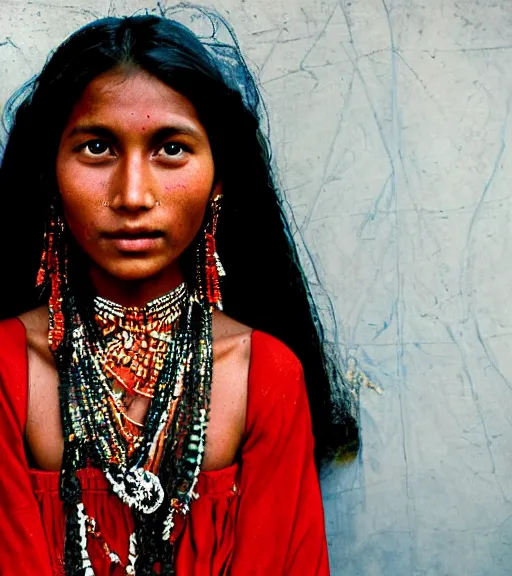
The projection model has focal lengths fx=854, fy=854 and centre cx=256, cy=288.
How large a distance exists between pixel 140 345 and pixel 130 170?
395 mm

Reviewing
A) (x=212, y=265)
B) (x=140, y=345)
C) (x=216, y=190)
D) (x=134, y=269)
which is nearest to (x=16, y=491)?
(x=140, y=345)

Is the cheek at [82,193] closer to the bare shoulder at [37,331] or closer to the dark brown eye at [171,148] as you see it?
the dark brown eye at [171,148]

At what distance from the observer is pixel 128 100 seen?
1.63m

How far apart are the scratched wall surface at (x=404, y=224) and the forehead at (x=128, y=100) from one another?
50cm

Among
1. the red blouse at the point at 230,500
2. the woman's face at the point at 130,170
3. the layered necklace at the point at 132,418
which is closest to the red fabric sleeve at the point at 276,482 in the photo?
the red blouse at the point at 230,500

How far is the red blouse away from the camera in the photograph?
171 centimetres

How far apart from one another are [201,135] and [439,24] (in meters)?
0.85

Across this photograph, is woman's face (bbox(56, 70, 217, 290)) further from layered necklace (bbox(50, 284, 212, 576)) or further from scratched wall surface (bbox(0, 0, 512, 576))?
scratched wall surface (bbox(0, 0, 512, 576))

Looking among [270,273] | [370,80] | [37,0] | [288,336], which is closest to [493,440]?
[288,336]

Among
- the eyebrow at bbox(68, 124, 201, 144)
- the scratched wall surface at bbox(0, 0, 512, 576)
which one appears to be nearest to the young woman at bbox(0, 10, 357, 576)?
the eyebrow at bbox(68, 124, 201, 144)

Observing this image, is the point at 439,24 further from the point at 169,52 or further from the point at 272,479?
the point at 272,479

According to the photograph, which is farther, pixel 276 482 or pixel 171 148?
pixel 276 482

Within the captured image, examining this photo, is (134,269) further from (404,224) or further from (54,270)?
(404,224)

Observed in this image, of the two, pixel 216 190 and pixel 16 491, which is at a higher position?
pixel 216 190
